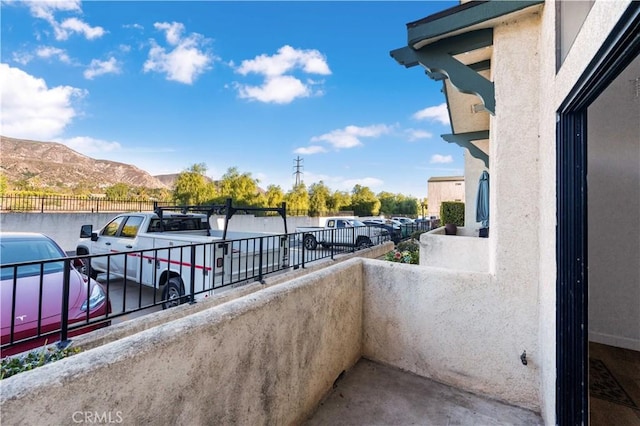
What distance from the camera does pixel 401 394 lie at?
2314mm

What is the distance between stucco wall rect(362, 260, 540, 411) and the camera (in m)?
2.24

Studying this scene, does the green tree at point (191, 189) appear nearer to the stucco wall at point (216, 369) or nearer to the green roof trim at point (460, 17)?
the green roof trim at point (460, 17)

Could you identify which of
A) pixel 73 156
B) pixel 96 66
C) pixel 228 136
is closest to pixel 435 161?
pixel 228 136

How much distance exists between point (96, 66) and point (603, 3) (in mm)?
18861

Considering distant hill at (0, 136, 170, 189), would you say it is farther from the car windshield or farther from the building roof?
the building roof

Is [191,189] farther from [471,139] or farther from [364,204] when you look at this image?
[364,204]

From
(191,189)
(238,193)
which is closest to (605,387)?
(191,189)

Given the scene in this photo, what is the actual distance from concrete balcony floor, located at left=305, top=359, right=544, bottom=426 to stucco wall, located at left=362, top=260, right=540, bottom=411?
12 cm

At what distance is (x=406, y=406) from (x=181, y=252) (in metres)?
2.93

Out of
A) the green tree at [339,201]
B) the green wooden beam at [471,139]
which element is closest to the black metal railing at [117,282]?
the green wooden beam at [471,139]

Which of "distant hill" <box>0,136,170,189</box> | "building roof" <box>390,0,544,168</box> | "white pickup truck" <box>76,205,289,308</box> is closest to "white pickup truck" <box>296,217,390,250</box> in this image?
"white pickup truck" <box>76,205,289,308</box>

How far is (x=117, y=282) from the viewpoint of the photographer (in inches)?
243

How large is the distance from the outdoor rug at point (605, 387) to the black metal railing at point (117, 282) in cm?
390

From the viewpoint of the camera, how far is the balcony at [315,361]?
38.7 inches
